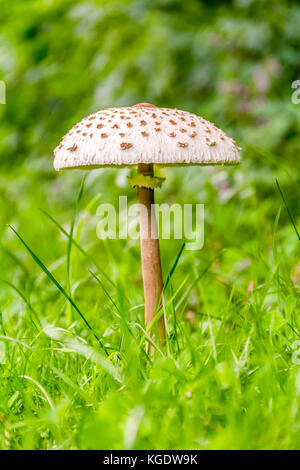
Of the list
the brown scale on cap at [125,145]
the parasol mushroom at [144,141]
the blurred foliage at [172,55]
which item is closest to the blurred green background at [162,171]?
the blurred foliage at [172,55]

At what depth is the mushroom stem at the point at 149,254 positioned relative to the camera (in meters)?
1.75

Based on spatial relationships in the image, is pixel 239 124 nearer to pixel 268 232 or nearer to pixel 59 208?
pixel 268 232

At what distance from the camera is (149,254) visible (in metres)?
1.77

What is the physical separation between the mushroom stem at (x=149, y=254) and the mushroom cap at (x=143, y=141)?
25 cm

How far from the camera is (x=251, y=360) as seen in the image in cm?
152

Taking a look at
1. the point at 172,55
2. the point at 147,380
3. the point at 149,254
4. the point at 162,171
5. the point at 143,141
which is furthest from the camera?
the point at 172,55

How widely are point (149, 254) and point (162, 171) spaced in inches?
82.8

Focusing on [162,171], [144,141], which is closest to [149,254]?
[144,141]

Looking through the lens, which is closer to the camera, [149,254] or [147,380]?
[147,380]

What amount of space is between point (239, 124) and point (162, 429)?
327cm

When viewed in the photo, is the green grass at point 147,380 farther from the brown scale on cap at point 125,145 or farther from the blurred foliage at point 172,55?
the blurred foliage at point 172,55

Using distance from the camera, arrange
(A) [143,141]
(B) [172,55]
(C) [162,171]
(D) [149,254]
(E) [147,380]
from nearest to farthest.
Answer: (E) [147,380]
(A) [143,141]
(D) [149,254]
(C) [162,171]
(B) [172,55]

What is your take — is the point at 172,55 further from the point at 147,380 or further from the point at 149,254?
the point at 147,380
